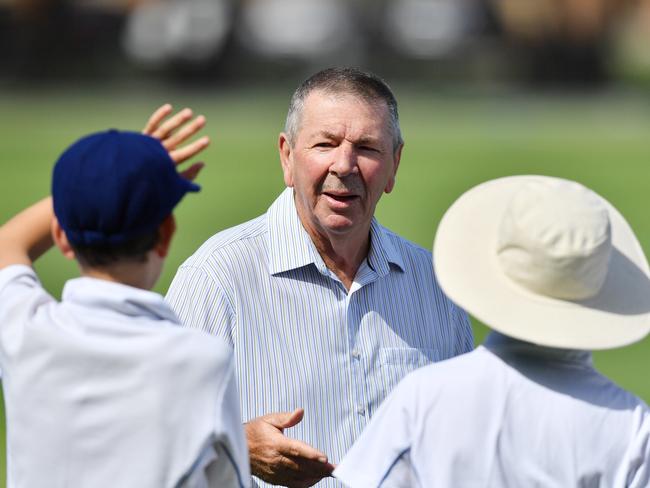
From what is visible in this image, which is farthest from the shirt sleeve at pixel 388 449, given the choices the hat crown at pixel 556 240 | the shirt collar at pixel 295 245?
the shirt collar at pixel 295 245

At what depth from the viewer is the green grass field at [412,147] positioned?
52.0 feet

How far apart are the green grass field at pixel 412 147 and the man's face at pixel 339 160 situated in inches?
242

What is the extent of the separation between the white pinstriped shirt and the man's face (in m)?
0.09

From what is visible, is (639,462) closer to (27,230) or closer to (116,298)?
(116,298)

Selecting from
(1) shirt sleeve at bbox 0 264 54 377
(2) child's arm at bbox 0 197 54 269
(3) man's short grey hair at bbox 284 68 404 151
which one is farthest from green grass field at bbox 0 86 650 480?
(1) shirt sleeve at bbox 0 264 54 377

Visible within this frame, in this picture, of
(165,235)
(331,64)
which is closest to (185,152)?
(165,235)

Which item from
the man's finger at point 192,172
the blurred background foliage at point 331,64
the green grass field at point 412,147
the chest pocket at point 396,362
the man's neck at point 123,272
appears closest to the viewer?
the man's neck at point 123,272

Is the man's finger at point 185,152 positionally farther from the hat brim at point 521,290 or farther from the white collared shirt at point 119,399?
the hat brim at point 521,290

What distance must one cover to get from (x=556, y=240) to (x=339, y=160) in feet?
3.94

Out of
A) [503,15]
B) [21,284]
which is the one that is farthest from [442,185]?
[21,284]

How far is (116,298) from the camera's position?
8.95 feet

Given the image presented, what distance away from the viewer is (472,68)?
2833 centimetres

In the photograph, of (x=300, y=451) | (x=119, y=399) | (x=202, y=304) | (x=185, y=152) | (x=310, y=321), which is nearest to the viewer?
(x=119, y=399)

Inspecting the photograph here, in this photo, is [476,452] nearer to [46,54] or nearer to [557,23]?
[46,54]
